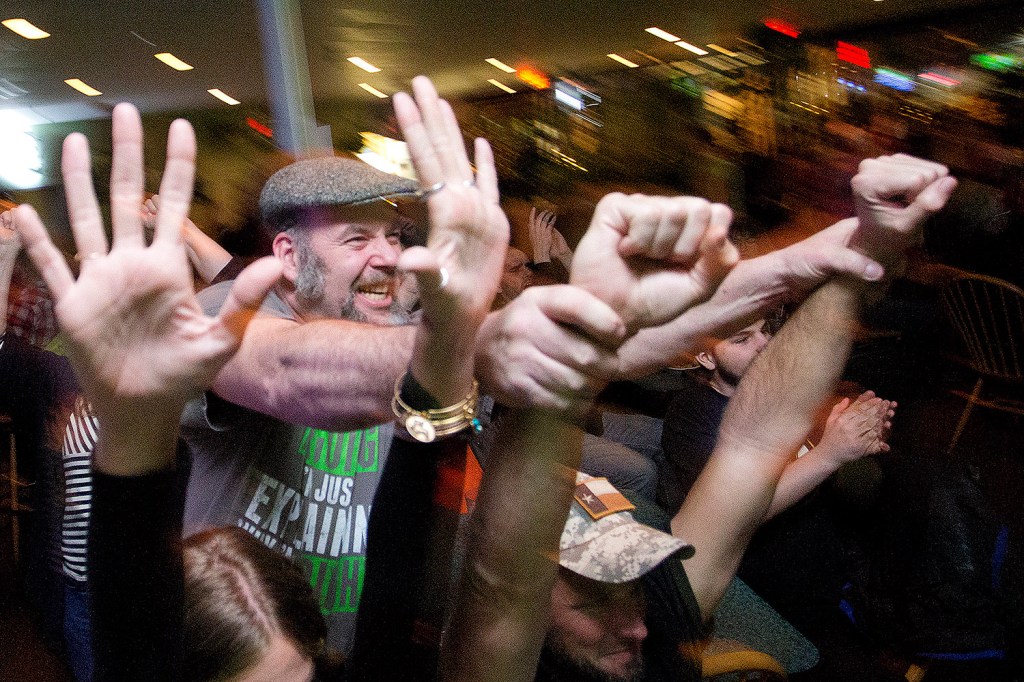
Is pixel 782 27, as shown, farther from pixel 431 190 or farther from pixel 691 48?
pixel 431 190

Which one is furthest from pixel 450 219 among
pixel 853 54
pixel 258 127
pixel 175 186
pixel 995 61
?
pixel 995 61

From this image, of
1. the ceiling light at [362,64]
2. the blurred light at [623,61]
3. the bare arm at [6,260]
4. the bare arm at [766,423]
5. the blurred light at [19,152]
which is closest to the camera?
the bare arm at [766,423]

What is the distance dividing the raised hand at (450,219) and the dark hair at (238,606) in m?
0.34

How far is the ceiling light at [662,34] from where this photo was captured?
3.53 feet

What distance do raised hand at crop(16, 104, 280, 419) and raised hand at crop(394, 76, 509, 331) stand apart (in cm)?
9

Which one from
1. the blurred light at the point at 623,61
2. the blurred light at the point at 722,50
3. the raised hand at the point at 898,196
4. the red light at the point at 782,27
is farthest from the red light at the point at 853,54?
the raised hand at the point at 898,196

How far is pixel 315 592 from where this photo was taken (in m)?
0.67

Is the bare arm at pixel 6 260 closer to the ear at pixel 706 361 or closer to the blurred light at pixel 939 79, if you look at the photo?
the ear at pixel 706 361

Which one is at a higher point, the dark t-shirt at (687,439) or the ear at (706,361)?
the ear at (706,361)

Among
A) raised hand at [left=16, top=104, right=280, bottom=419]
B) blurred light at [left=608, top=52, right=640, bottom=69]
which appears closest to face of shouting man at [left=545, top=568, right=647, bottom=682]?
raised hand at [left=16, top=104, right=280, bottom=419]

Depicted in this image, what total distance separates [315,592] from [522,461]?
33 centimetres

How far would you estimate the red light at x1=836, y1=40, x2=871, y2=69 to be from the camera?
137 centimetres

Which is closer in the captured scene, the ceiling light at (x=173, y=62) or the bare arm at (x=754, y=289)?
the bare arm at (x=754, y=289)

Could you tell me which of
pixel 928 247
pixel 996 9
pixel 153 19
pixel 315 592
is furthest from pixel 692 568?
pixel 996 9
